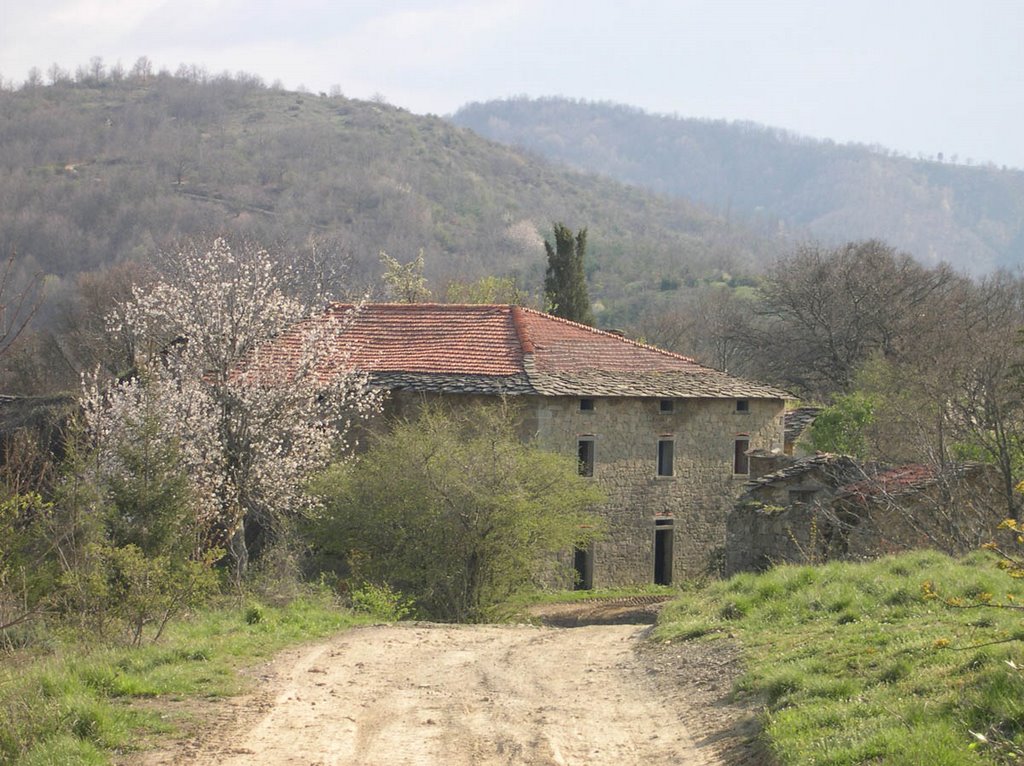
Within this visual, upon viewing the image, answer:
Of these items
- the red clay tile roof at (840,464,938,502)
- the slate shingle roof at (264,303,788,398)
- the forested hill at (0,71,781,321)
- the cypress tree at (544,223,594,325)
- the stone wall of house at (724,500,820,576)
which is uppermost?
the forested hill at (0,71,781,321)

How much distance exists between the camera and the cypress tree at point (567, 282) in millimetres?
45969

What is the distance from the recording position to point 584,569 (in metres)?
29.8

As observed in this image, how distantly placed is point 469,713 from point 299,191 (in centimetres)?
10527

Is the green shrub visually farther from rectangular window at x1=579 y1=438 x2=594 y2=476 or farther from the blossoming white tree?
rectangular window at x1=579 y1=438 x2=594 y2=476

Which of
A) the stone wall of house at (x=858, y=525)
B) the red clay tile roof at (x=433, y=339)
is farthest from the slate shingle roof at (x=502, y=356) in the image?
the stone wall of house at (x=858, y=525)

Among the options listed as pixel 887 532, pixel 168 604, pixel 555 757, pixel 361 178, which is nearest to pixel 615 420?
pixel 887 532

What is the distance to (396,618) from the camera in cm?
1741

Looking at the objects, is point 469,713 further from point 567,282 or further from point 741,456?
point 567,282

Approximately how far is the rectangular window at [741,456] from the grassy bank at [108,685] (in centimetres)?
1949

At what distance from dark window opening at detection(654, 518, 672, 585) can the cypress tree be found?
16491mm

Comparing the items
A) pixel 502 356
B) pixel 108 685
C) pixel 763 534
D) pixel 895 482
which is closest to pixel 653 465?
pixel 502 356

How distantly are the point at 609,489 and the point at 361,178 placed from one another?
92.6 m

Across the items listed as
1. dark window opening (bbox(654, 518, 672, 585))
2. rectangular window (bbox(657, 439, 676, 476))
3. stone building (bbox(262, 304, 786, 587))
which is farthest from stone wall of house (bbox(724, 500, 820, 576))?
dark window opening (bbox(654, 518, 672, 585))

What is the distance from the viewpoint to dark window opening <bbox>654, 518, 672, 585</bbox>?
30.7 metres
